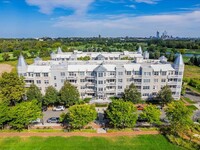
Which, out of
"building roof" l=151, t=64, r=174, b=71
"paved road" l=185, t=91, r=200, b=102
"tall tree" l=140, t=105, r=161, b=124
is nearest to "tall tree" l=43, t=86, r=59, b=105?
"tall tree" l=140, t=105, r=161, b=124

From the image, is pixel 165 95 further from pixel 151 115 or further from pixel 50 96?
pixel 50 96

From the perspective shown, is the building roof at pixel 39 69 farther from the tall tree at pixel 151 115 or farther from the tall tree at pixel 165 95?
the tall tree at pixel 165 95

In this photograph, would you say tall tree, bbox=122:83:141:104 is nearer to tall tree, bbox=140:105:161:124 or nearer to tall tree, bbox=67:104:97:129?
tall tree, bbox=140:105:161:124

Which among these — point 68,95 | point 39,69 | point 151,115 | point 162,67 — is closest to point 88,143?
point 151,115

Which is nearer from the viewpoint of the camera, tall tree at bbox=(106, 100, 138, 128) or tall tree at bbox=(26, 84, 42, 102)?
tall tree at bbox=(106, 100, 138, 128)

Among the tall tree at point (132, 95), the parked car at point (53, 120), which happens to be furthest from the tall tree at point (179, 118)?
the parked car at point (53, 120)

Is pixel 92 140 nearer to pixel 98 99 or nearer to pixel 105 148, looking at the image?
pixel 105 148

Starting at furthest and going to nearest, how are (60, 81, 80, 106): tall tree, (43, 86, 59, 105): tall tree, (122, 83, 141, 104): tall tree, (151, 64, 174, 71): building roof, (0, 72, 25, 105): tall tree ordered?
(151, 64, 174, 71): building roof, (122, 83, 141, 104): tall tree, (43, 86, 59, 105): tall tree, (60, 81, 80, 106): tall tree, (0, 72, 25, 105): tall tree
